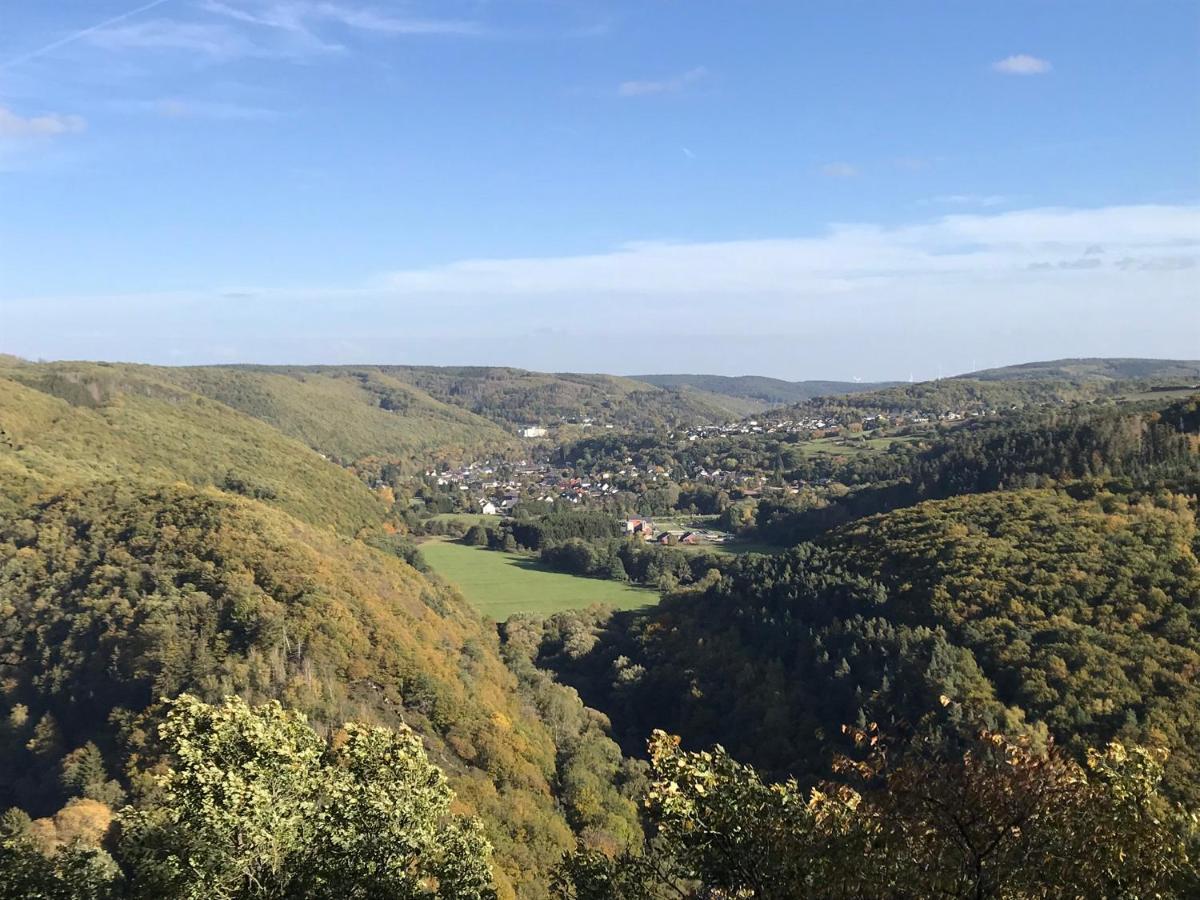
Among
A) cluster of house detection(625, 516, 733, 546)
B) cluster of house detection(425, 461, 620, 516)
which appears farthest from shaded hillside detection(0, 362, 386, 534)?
cluster of house detection(425, 461, 620, 516)

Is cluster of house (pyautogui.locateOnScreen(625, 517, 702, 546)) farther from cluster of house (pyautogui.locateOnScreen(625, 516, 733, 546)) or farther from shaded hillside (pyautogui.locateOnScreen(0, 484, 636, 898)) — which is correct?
shaded hillside (pyautogui.locateOnScreen(0, 484, 636, 898))

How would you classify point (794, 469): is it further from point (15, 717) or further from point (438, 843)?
point (438, 843)

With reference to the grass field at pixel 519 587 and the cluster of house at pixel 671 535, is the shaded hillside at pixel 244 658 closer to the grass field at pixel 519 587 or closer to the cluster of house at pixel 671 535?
the grass field at pixel 519 587

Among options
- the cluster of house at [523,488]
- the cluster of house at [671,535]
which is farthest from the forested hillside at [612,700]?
the cluster of house at [523,488]

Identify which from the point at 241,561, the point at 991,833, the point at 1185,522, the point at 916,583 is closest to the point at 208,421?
the point at 241,561

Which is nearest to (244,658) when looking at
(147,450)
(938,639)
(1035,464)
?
(938,639)

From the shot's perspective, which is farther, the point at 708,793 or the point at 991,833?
the point at 708,793
